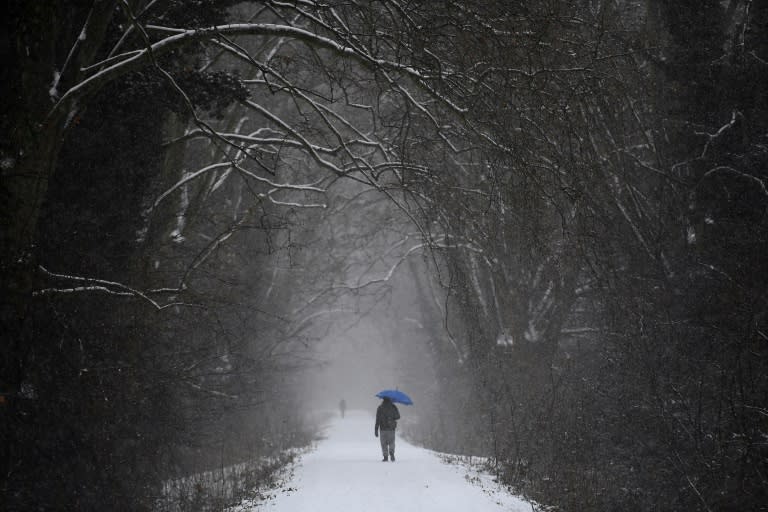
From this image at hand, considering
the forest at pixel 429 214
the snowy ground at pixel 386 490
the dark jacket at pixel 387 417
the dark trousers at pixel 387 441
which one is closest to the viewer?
the forest at pixel 429 214

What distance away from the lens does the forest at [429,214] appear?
529 cm

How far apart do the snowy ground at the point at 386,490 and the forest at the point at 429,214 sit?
2.94 ft

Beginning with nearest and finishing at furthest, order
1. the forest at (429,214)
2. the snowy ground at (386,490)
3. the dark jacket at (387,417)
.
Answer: the forest at (429,214) < the snowy ground at (386,490) < the dark jacket at (387,417)

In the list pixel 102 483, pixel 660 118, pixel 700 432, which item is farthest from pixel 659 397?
pixel 102 483

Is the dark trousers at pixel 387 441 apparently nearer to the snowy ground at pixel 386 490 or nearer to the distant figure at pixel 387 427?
the distant figure at pixel 387 427

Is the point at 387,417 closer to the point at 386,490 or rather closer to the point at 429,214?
the point at 386,490

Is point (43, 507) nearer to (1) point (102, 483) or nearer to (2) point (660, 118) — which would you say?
(1) point (102, 483)

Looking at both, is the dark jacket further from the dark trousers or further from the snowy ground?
the snowy ground

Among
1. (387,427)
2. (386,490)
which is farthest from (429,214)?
(387,427)

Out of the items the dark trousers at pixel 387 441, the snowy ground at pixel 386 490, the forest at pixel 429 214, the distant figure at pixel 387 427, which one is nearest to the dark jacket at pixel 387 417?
the distant figure at pixel 387 427

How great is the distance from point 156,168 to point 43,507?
16.8ft

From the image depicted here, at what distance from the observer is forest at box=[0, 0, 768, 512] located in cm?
529

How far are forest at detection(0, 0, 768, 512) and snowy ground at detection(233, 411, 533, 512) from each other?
90 cm

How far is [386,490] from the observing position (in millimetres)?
9070
